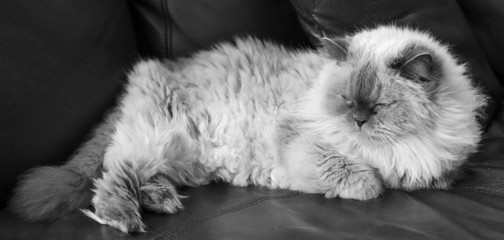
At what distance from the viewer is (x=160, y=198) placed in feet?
4.40

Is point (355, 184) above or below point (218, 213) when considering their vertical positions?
above

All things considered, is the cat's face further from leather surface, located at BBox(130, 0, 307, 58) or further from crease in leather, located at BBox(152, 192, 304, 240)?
leather surface, located at BBox(130, 0, 307, 58)

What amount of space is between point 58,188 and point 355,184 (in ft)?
2.82

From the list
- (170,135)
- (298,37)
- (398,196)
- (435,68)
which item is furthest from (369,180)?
(298,37)

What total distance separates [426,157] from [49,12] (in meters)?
1.28

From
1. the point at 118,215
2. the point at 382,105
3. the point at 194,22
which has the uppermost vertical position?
the point at 194,22

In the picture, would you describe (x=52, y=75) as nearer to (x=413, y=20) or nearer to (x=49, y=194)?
(x=49, y=194)

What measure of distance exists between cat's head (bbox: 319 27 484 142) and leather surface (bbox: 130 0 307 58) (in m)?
0.44

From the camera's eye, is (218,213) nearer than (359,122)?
Yes

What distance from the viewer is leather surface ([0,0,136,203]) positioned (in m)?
1.33

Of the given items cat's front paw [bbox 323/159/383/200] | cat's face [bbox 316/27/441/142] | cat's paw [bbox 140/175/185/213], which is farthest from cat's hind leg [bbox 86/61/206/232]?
cat's face [bbox 316/27/441/142]

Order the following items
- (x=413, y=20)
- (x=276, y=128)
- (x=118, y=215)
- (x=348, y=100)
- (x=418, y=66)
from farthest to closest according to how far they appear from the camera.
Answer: (x=413, y=20)
(x=276, y=128)
(x=348, y=100)
(x=418, y=66)
(x=118, y=215)

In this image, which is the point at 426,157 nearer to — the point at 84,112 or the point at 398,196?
the point at 398,196

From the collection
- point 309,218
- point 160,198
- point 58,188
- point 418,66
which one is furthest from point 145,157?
point 418,66
